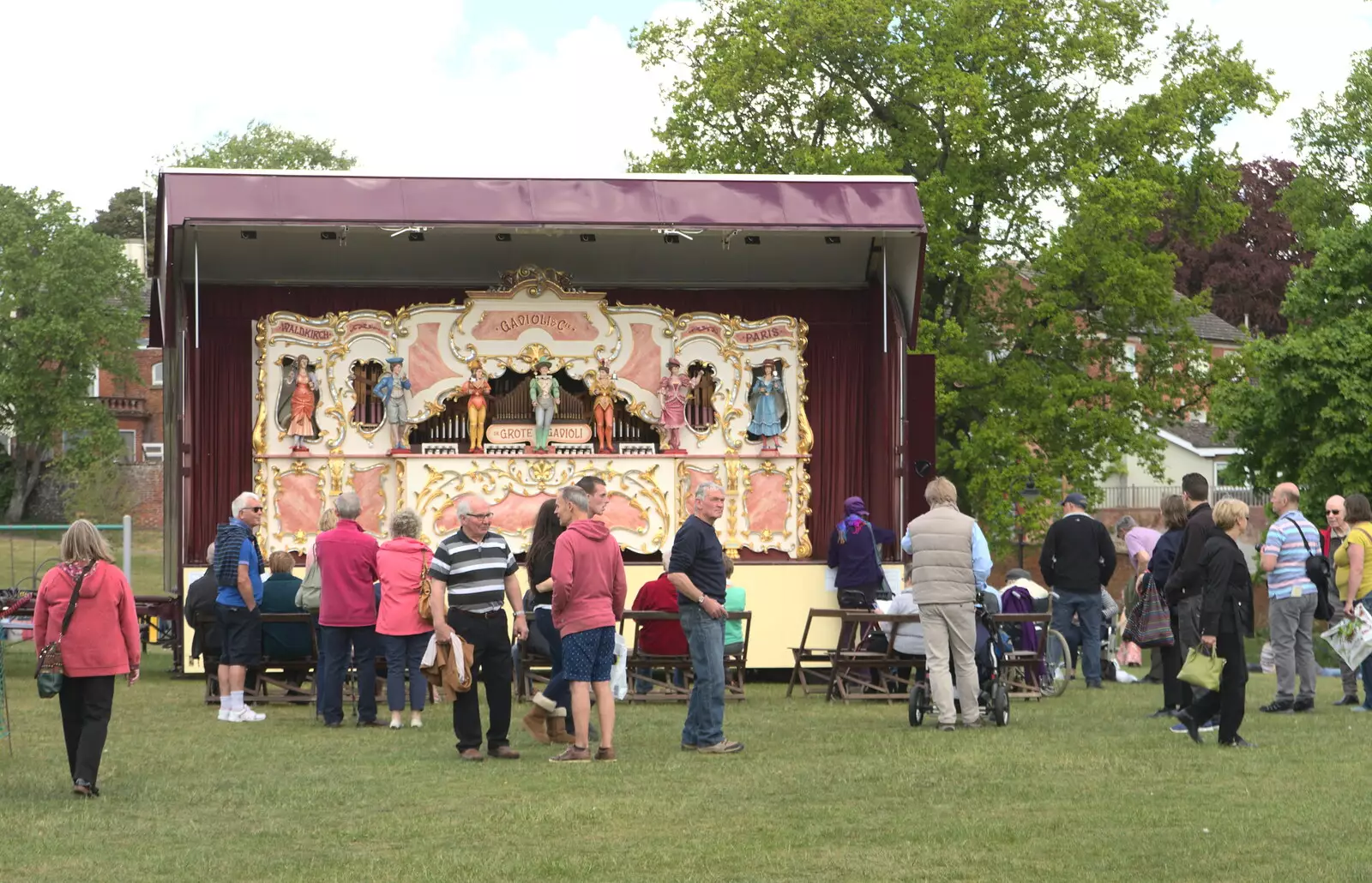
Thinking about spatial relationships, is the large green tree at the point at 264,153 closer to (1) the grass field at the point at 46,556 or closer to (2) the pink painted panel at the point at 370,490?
(1) the grass field at the point at 46,556

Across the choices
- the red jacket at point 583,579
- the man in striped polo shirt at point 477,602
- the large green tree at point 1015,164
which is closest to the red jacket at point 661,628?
the man in striped polo shirt at point 477,602

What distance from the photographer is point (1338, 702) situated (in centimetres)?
1470

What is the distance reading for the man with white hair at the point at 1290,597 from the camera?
1392 centimetres

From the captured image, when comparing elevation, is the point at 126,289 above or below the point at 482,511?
above

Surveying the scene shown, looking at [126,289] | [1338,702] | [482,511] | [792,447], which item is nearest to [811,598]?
[792,447]

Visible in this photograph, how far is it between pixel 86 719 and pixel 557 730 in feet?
10.4

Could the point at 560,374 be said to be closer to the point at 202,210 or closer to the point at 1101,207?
the point at 202,210

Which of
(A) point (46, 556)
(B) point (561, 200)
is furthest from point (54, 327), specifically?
(B) point (561, 200)

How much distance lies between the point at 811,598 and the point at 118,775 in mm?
9373

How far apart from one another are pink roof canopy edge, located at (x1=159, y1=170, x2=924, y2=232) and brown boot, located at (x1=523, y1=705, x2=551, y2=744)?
693cm

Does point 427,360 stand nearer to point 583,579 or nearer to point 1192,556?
point 583,579

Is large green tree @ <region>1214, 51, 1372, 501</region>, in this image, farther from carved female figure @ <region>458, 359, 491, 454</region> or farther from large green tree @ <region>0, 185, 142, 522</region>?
large green tree @ <region>0, 185, 142, 522</region>

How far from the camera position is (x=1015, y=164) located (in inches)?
1329

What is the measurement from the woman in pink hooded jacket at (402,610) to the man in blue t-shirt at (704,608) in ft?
7.15
